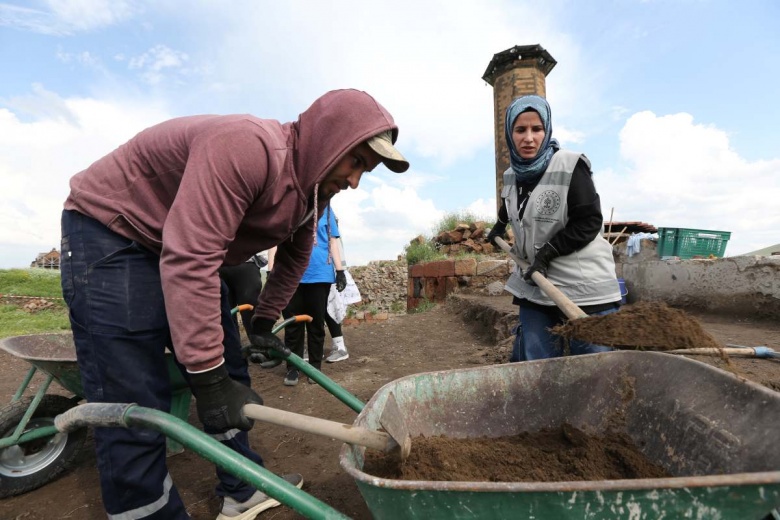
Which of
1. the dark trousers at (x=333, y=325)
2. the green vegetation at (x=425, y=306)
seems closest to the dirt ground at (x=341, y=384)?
the dark trousers at (x=333, y=325)

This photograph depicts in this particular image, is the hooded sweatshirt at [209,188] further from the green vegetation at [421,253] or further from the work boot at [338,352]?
the green vegetation at [421,253]

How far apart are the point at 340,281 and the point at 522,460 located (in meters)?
3.25

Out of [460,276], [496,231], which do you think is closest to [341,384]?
[496,231]

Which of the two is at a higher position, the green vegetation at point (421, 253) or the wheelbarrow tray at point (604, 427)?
the green vegetation at point (421, 253)

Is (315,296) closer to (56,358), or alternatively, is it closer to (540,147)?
(56,358)

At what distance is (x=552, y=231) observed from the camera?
8.15 ft

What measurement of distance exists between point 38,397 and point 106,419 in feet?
5.31

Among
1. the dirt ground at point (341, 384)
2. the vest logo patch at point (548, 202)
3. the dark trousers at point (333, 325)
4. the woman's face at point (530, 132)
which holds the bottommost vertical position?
the dirt ground at point (341, 384)

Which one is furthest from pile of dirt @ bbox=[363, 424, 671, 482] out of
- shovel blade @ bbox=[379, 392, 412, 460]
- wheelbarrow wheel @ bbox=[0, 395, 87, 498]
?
wheelbarrow wheel @ bbox=[0, 395, 87, 498]

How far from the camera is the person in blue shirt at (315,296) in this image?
4.31 meters

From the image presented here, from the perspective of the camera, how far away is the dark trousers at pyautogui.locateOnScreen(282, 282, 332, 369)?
14.4ft

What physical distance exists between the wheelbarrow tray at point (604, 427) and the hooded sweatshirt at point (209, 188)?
0.65 metres

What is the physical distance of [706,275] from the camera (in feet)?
18.1

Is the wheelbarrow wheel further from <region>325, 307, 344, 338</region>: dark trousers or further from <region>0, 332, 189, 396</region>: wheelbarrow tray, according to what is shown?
<region>325, 307, 344, 338</region>: dark trousers
